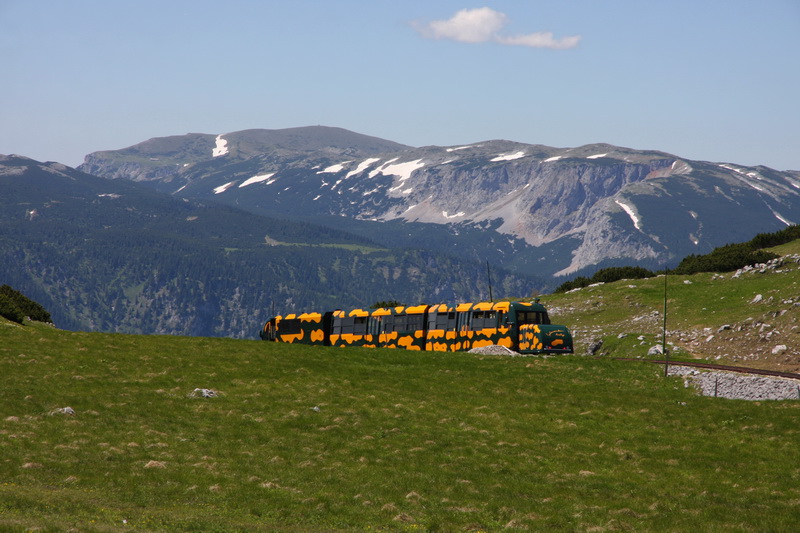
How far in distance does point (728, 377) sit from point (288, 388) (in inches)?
861

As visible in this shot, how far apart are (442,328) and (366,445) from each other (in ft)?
97.3

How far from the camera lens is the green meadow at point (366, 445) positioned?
2514 centimetres

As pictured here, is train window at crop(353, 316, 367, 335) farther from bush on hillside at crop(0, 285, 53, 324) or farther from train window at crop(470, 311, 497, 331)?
bush on hillside at crop(0, 285, 53, 324)

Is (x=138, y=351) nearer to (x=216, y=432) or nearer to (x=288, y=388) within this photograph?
(x=288, y=388)

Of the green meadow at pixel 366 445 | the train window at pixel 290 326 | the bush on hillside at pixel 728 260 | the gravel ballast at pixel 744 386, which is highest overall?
the bush on hillside at pixel 728 260

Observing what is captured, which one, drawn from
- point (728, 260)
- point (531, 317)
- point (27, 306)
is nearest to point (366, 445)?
point (531, 317)

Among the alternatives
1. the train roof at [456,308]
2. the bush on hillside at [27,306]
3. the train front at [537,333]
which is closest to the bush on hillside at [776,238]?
the train roof at [456,308]

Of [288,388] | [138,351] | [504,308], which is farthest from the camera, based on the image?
[504,308]

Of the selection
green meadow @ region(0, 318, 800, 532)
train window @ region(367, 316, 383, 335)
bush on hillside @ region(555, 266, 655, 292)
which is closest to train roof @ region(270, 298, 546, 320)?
train window @ region(367, 316, 383, 335)

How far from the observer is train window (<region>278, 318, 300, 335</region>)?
2793 inches

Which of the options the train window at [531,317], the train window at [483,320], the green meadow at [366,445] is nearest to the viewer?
the green meadow at [366,445]

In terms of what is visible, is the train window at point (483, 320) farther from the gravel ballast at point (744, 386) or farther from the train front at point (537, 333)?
the gravel ballast at point (744, 386)

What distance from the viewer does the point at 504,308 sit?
2341 inches

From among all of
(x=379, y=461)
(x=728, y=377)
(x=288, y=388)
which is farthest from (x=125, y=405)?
(x=728, y=377)
